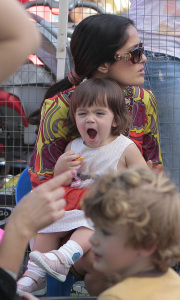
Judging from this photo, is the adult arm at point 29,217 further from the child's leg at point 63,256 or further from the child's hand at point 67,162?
the child's hand at point 67,162

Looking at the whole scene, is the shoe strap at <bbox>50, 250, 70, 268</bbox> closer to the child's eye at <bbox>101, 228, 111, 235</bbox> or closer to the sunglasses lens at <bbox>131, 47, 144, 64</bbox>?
the child's eye at <bbox>101, 228, 111, 235</bbox>

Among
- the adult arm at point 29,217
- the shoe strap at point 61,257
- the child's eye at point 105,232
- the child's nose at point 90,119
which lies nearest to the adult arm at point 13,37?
the adult arm at point 29,217

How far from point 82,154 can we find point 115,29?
663 millimetres

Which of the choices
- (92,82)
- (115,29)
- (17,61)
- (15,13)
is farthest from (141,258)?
(115,29)

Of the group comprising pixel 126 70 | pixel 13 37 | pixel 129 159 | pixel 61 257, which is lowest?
pixel 61 257

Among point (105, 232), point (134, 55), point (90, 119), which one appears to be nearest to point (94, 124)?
point (90, 119)

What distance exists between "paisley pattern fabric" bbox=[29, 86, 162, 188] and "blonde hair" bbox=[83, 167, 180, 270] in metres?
1.18

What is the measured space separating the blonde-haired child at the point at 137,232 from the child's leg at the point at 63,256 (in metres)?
0.79

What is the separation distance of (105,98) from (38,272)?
0.85 meters

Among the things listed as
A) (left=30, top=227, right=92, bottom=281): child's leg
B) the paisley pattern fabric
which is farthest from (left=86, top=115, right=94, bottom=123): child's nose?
(left=30, top=227, right=92, bottom=281): child's leg

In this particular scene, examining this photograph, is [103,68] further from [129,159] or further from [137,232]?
[137,232]

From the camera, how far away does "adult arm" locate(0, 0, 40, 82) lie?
4.43 feet

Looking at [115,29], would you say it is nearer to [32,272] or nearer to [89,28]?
[89,28]

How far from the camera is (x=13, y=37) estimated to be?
1.38 m
